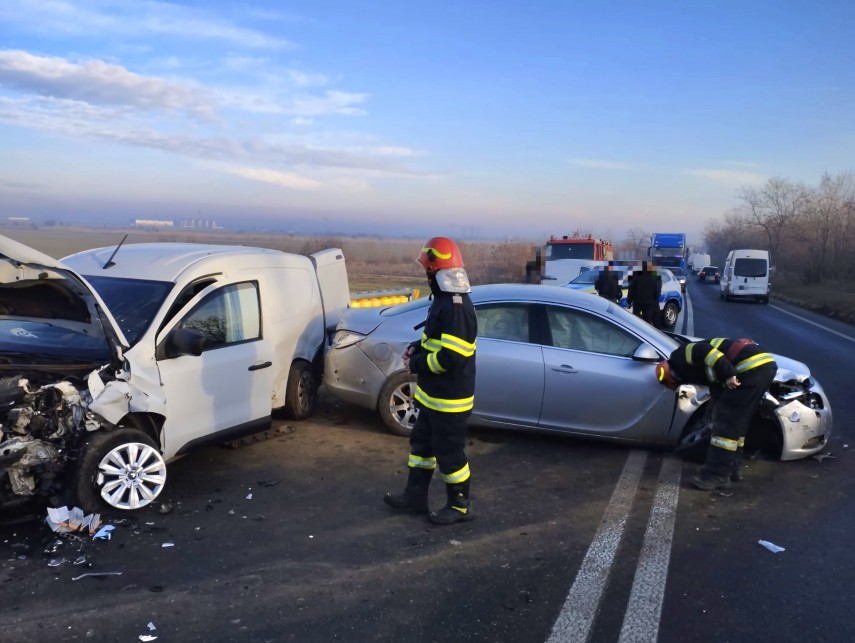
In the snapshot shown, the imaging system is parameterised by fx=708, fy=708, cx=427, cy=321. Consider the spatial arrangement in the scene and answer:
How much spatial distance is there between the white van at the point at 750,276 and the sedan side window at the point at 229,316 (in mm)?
29217

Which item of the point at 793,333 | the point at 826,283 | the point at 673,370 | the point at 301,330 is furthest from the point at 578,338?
the point at 826,283

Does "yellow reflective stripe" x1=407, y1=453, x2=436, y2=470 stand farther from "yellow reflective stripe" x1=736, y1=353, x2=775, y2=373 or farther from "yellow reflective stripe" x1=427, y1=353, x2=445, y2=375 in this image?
"yellow reflective stripe" x1=736, y1=353, x2=775, y2=373

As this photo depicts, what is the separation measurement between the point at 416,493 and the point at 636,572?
153cm

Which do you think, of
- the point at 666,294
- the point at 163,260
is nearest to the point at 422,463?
the point at 163,260

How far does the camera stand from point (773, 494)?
18.0 feet

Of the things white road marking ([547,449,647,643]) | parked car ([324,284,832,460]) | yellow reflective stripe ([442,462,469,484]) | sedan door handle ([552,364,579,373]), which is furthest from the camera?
sedan door handle ([552,364,579,373])

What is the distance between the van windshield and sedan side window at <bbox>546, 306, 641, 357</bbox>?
1090 inches

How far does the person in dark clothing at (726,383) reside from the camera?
5.42 metres

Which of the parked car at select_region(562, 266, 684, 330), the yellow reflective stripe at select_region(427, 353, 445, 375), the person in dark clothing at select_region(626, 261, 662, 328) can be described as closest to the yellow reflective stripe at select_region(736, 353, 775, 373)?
the yellow reflective stripe at select_region(427, 353, 445, 375)

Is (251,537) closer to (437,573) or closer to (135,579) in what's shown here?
(135,579)

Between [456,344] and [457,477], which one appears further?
[457,477]

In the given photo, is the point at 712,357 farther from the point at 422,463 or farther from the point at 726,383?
the point at 422,463

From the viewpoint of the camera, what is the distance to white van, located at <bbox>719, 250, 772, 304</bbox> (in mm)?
30938

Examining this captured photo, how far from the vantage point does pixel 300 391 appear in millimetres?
7004
